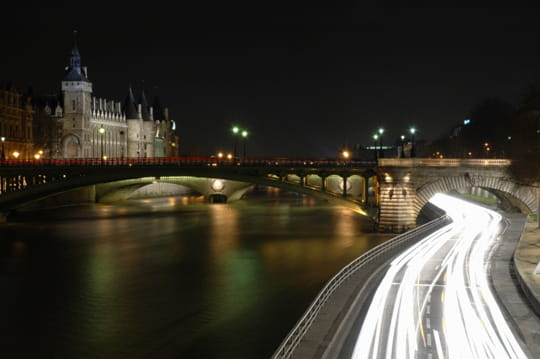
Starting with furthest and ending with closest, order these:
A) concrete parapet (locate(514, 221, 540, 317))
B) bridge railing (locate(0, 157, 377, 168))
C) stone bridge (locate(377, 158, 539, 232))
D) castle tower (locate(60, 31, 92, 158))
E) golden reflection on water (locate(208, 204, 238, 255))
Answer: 1. castle tower (locate(60, 31, 92, 158))
2. bridge railing (locate(0, 157, 377, 168))
3. stone bridge (locate(377, 158, 539, 232))
4. golden reflection on water (locate(208, 204, 238, 255))
5. concrete parapet (locate(514, 221, 540, 317))

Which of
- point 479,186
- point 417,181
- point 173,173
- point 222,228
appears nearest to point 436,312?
point 479,186

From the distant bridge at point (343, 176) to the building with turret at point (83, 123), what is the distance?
39452 millimetres

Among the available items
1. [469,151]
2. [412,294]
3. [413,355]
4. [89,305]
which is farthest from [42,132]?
[413,355]

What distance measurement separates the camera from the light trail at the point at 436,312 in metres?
21.1

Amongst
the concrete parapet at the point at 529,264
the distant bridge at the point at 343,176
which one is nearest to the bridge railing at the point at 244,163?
the distant bridge at the point at 343,176

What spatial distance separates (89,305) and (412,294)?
15.7 m

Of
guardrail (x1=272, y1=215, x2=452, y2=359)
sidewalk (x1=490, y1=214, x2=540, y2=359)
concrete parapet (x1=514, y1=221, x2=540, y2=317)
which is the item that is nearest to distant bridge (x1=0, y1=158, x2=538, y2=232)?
guardrail (x1=272, y1=215, x2=452, y2=359)

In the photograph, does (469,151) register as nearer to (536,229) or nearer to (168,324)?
(536,229)

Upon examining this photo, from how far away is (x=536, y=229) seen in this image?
4859 centimetres

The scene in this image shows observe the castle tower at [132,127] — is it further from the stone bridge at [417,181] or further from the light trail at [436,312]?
the light trail at [436,312]

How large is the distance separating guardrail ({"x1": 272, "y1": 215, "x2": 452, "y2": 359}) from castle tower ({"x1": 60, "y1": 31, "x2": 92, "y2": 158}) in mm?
88122

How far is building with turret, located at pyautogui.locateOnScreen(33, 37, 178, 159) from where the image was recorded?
414 feet

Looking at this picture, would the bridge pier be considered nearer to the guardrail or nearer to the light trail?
the guardrail

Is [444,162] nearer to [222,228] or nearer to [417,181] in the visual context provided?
[417,181]
